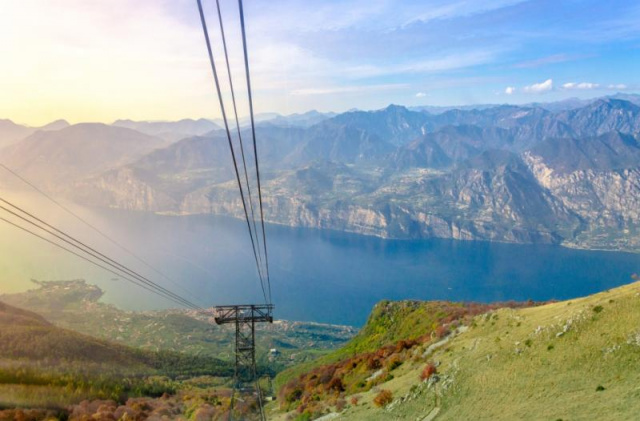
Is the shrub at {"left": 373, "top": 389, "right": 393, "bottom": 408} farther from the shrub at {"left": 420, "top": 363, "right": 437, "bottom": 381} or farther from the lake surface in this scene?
the lake surface

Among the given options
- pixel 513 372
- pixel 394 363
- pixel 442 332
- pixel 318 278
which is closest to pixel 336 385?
pixel 394 363

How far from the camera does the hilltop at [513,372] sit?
631 inches

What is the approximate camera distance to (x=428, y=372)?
76.3 feet

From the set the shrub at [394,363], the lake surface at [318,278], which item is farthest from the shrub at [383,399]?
the lake surface at [318,278]

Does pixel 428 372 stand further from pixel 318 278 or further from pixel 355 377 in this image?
pixel 318 278

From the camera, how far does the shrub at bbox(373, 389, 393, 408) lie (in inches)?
910

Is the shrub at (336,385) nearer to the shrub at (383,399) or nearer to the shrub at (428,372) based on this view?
the shrub at (383,399)

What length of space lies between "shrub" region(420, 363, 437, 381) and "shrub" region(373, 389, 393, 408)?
6.58 feet

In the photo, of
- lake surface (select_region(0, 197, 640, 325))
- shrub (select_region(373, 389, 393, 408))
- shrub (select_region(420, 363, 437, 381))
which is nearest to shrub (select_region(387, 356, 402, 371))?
shrub (select_region(373, 389, 393, 408))

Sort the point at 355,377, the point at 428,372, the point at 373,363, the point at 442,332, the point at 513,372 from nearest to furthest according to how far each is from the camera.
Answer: the point at 513,372 < the point at 428,372 < the point at 442,332 < the point at 355,377 < the point at 373,363

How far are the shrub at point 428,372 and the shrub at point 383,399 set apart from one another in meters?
2.01

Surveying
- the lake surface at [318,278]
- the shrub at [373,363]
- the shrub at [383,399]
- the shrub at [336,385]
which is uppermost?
the shrub at [383,399]

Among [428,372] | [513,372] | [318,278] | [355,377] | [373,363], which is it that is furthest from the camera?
[318,278]

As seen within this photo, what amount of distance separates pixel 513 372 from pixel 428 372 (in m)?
4.86
